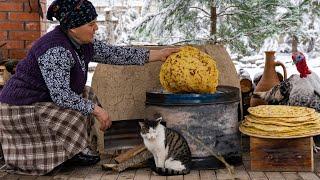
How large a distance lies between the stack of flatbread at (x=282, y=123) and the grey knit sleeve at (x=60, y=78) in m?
1.12

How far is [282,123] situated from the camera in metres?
3.62

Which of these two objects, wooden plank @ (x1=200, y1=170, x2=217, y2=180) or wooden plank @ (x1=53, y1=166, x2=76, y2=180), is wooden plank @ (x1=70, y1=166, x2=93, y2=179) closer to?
wooden plank @ (x1=53, y1=166, x2=76, y2=180)

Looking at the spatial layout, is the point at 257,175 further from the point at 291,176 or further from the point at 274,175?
the point at 291,176

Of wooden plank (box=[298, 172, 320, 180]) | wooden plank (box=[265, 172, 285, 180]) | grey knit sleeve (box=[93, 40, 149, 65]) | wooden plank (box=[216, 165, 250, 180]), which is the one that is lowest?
wooden plank (box=[216, 165, 250, 180])

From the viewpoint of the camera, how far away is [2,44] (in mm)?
4859

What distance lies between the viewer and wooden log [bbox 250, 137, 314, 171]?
143 inches

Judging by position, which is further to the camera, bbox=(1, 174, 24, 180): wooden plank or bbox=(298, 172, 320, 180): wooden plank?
bbox=(1, 174, 24, 180): wooden plank

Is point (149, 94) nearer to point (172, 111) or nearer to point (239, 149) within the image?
point (172, 111)

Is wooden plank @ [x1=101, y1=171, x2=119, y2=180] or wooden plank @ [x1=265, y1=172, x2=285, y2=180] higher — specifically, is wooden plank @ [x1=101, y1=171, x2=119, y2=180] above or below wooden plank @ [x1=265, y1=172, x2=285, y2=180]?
below

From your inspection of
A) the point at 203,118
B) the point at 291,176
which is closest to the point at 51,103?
the point at 203,118

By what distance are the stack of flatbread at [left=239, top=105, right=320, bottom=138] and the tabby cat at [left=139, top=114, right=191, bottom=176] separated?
0.46 metres

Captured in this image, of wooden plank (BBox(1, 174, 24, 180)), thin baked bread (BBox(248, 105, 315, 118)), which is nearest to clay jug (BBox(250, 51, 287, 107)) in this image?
thin baked bread (BBox(248, 105, 315, 118))

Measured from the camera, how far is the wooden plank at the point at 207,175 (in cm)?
351

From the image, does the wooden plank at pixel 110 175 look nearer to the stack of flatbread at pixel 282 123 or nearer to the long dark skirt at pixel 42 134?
the long dark skirt at pixel 42 134
